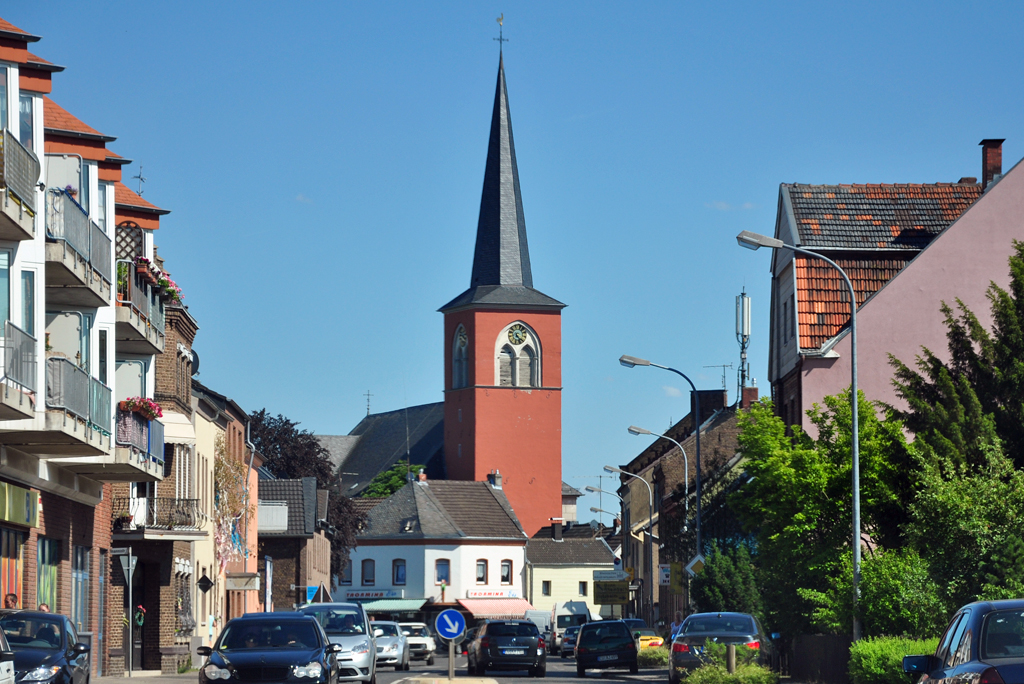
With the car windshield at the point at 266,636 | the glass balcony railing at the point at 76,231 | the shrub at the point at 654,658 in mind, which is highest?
the glass balcony railing at the point at 76,231

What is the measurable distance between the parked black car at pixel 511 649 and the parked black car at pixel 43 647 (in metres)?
18.2

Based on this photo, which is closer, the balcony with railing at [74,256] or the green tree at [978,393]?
the balcony with railing at [74,256]

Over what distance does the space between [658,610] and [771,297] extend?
35.5m

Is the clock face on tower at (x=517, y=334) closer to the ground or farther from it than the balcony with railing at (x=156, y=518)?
farther from it

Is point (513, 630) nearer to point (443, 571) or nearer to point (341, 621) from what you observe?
point (341, 621)

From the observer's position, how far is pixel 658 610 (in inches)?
2908

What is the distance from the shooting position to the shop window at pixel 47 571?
1022 inches

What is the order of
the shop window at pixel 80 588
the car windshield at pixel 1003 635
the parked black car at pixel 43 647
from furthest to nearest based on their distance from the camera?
the shop window at pixel 80 588 < the parked black car at pixel 43 647 < the car windshield at pixel 1003 635

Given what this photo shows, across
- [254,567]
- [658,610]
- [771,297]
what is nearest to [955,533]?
[771,297]

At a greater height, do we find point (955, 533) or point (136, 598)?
point (955, 533)

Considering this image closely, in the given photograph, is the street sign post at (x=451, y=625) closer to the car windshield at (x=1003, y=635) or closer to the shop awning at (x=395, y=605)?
the car windshield at (x=1003, y=635)

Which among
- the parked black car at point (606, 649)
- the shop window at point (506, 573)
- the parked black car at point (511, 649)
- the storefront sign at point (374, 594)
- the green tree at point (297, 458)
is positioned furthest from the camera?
the shop window at point (506, 573)

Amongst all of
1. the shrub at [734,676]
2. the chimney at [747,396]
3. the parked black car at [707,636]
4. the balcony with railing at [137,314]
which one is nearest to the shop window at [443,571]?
the chimney at [747,396]

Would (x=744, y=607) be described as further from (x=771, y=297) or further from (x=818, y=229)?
(x=818, y=229)
